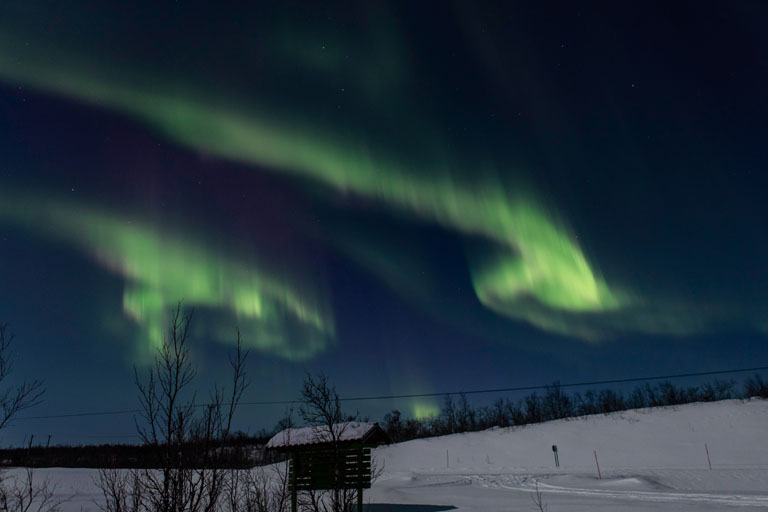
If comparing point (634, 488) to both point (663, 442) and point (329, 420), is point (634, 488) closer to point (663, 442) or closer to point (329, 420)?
point (329, 420)

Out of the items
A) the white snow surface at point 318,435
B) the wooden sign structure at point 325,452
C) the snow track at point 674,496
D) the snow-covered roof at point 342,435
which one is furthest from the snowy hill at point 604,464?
the white snow surface at point 318,435

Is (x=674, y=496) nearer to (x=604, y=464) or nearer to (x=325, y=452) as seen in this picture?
(x=325, y=452)

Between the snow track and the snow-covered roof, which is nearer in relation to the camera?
the snow-covered roof

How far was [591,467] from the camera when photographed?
135 feet

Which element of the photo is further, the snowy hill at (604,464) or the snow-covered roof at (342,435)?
the snowy hill at (604,464)

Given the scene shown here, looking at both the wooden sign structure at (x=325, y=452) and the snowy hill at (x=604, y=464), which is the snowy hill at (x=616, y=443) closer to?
the snowy hill at (x=604, y=464)

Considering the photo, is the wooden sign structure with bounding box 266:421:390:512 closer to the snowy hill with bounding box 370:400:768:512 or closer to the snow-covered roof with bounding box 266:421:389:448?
the snow-covered roof with bounding box 266:421:389:448

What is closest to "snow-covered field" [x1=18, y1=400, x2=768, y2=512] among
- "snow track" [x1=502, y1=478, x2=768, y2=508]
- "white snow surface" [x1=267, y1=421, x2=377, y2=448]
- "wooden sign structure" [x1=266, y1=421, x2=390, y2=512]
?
"snow track" [x1=502, y1=478, x2=768, y2=508]

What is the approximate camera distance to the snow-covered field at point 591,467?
780 inches

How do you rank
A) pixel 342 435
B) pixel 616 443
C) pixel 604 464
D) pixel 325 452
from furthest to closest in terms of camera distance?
pixel 616 443, pixel 604 464, pixel 342 435, pixel 325 452

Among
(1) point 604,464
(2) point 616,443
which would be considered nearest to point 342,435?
(1) point 604,464

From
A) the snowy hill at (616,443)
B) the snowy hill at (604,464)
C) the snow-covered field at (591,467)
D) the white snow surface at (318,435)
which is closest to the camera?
the white snow surface at (318,435)

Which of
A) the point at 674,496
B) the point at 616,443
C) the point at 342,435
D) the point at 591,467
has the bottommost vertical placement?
the point at 591,467

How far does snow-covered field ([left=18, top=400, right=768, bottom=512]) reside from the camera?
780 inches
